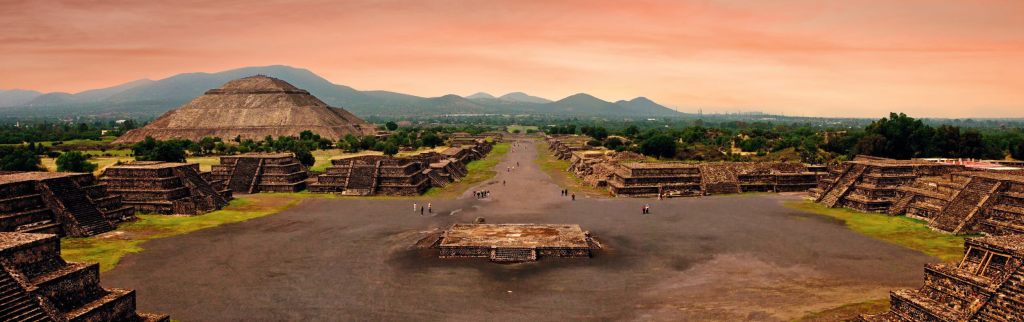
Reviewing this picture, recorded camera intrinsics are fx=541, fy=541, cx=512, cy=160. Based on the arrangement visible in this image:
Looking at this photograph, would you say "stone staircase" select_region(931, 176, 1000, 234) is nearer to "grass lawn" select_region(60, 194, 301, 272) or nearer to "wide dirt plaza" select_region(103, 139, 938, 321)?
"wide dirt plaza" select_region(103, 139, 938, 321)

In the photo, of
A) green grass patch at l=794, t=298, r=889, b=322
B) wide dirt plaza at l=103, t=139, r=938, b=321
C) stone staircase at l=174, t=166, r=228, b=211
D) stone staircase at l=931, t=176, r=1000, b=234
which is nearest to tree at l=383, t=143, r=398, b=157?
stone staircase at l=174, t=166, r=228, b=211

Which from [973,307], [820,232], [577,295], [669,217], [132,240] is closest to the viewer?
[973,307]

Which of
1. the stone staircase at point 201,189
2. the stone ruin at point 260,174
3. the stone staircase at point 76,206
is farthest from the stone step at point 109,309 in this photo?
A: the stone ruin at point 260,174

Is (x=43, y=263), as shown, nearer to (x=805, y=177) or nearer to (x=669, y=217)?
(x=669, y=217)

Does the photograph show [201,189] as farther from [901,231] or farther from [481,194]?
[901,231]

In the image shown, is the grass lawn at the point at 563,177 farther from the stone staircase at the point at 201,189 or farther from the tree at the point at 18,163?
the tree at the point at 18,163

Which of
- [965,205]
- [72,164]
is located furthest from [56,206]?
[965,205]

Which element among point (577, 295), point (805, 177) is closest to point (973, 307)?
point (577, 295)
